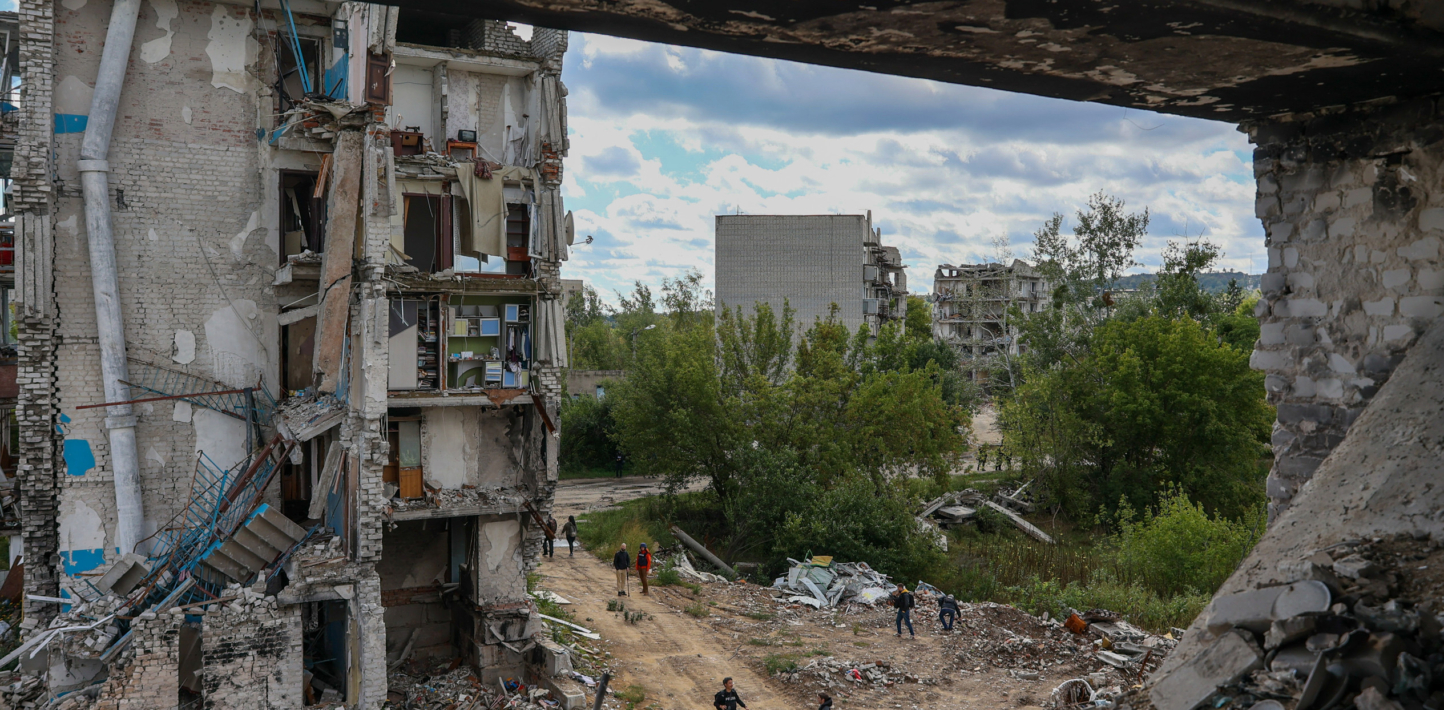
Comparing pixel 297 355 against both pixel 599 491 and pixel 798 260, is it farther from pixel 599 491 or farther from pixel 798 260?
pixel 798 260

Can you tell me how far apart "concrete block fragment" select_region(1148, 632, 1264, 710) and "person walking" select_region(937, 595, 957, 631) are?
52.3 feet

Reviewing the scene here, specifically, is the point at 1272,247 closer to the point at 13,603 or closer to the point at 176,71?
the point at 176,71

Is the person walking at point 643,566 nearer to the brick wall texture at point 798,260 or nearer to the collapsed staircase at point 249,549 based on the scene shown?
the collapsed staircase at point 249,549

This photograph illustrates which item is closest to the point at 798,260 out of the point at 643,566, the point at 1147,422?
the point at 1147,422

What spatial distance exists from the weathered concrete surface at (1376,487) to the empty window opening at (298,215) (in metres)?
14.7

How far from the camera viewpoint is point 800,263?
47812 mm

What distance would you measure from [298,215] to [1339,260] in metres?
15.0

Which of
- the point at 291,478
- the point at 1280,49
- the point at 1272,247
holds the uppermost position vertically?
the point at 1280,49

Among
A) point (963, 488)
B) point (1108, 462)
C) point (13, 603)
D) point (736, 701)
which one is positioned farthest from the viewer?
point (963, 488)

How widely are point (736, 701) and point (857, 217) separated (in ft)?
118

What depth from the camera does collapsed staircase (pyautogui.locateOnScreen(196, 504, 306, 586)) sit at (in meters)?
13.5

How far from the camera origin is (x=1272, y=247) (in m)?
5.50

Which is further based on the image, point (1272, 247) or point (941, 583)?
point (941, 583)

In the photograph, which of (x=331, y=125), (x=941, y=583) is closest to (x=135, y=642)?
(x=331, y=125)
